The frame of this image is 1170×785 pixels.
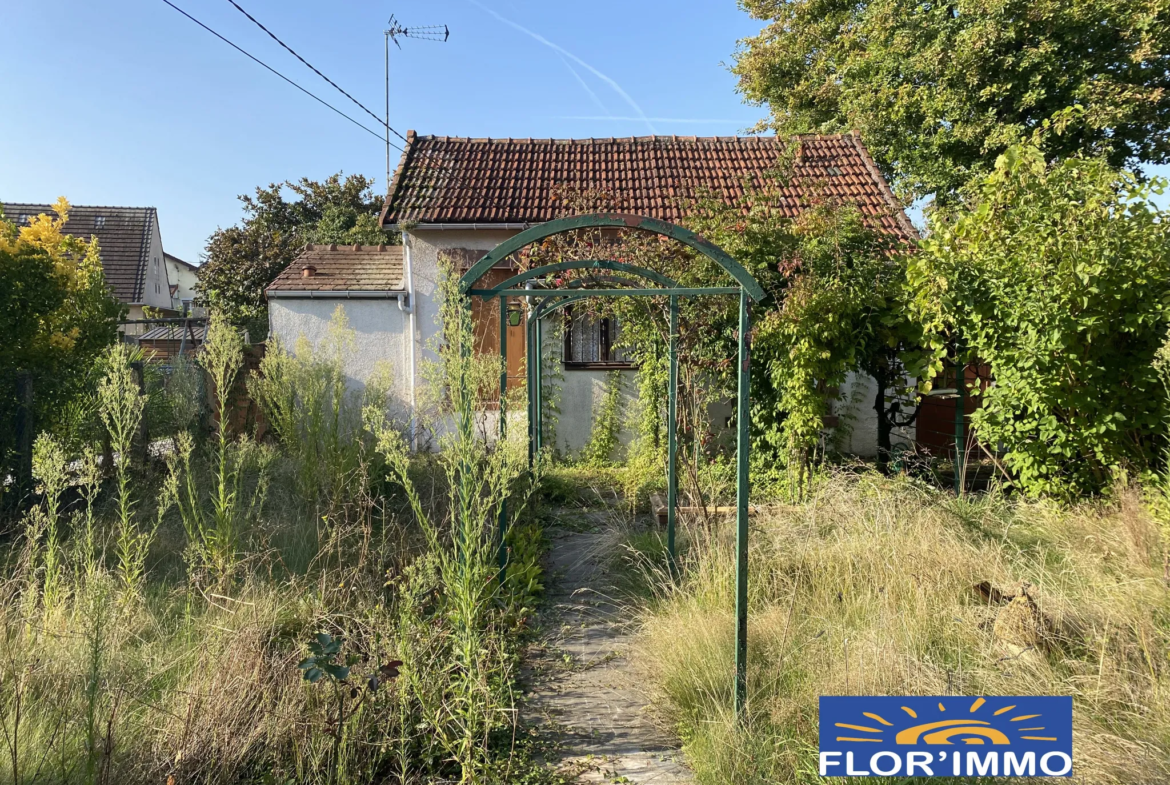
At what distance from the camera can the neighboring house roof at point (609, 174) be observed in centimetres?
979

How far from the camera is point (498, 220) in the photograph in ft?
31.6

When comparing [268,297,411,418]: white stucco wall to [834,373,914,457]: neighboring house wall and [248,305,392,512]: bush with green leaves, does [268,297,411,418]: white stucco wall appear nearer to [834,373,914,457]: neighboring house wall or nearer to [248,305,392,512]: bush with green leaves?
[248,305,392,512]: bush with green leaves

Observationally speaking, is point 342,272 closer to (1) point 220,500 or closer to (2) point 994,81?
(1) point 220,500

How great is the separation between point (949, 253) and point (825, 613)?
3.59 meters

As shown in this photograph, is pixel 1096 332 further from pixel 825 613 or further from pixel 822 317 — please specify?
pixel 825 613

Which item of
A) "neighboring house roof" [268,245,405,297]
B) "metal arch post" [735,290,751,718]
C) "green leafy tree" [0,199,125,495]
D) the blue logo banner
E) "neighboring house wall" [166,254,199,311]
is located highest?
"neighboring house wall" [166,254,199,311]

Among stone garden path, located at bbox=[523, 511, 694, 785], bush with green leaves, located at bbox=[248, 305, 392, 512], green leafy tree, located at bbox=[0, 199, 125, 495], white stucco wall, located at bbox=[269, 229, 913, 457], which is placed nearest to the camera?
stone garden path, located at bbox=[523, 511, 694, 785]

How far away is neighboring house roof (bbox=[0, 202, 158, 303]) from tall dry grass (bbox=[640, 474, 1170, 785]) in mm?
21172

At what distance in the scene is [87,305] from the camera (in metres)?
6.17

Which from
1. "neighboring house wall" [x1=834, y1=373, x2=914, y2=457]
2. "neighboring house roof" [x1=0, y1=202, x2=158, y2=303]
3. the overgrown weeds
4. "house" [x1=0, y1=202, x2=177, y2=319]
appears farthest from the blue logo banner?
"neighboring house roof" [x1=0, y1=202, x2=158, y2=303]

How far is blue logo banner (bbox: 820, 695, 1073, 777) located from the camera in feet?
7.73

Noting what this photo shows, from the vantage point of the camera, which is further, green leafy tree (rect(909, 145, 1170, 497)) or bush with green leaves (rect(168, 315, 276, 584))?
green leafy tree (rect(909, 145, 1170, 497))

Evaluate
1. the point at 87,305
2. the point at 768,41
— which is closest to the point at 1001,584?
the point at 87,305

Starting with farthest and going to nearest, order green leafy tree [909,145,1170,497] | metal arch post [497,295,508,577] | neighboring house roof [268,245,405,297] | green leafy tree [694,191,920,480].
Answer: neighboring house roof [268,245,405,297] < green leafy tree [694,191,920,480] < green leafy tree [909,145,1170,497] < metal arch post [497,295,508,577]
